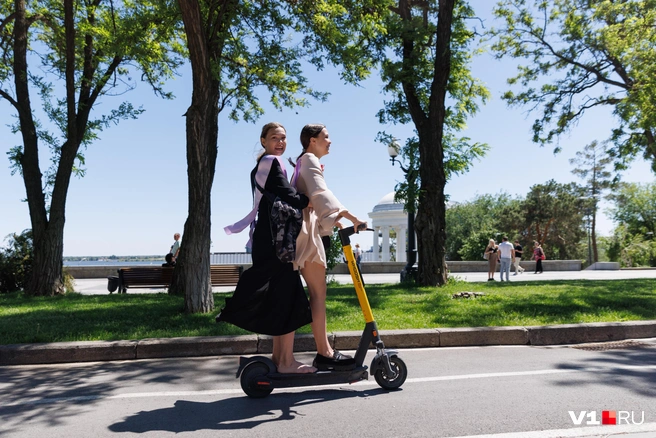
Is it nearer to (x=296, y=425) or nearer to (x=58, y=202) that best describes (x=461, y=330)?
(x=296, y=425)

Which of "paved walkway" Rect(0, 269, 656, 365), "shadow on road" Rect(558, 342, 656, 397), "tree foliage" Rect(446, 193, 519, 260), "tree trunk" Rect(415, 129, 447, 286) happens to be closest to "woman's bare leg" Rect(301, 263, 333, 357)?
"shadow on road" Rect(558, 342, 656, 397)

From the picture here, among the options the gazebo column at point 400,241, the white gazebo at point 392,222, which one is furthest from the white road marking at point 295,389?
the gazebo column at point 400,241

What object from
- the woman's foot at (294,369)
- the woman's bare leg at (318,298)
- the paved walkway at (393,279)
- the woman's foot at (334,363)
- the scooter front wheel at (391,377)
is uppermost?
the woman's bare leg at (318,298)

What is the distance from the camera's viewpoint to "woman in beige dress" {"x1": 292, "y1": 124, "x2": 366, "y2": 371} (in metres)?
3.85

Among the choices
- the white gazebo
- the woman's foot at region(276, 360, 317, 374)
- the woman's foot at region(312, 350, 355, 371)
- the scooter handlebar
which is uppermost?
the white gazebo

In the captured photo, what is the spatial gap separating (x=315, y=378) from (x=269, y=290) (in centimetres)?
73

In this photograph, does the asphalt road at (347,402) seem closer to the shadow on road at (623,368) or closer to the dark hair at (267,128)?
the shadow on road at (623,368)

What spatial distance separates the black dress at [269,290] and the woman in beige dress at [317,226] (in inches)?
4.1

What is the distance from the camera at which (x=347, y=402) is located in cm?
373

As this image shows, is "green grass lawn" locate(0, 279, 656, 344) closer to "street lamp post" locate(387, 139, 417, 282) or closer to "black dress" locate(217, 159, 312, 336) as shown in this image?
"black dress" locate(217, 159, 312, 336)

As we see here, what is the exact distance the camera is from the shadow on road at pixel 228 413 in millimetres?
3299

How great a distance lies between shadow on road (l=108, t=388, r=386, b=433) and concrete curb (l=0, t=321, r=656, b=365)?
1.96 meters

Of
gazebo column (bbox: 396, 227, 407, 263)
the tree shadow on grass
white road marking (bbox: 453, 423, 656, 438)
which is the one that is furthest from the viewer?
gazebo column (bbox: 396, 227, 407, 263)

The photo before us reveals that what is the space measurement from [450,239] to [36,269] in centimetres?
4605
